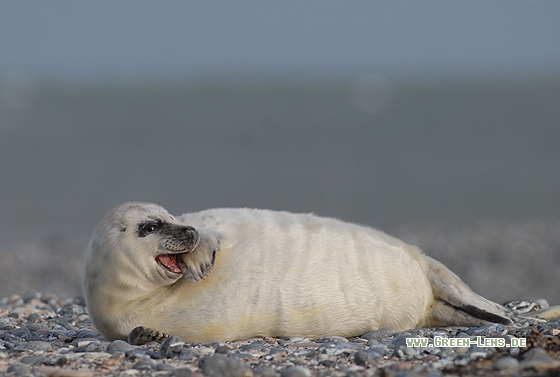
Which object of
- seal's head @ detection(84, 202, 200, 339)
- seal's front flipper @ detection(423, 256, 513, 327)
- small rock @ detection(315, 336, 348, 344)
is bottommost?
small rock @ detection(315, 336, 348, 344)

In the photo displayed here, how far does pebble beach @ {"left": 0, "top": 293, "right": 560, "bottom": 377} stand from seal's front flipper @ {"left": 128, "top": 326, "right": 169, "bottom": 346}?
0.12 feet

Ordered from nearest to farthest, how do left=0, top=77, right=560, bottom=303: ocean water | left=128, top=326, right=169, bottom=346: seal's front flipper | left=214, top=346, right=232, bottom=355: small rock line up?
left=214, top=346, right=232, bottom=355: small rock → left=128, top=326, right=169, bottom=346: seal's front flipper → left=0, top=77, right=560, bottom=303: ocean water

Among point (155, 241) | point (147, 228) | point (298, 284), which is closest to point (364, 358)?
point (298, 284)

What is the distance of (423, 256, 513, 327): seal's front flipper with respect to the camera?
5.27 m

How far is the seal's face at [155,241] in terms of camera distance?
482cm

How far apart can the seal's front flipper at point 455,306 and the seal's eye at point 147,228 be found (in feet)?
5.96

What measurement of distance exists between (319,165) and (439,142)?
5.79 metres

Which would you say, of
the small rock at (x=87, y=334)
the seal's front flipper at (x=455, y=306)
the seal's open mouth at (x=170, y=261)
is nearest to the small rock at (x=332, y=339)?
the seal's front flipper at (x=455, y=306)

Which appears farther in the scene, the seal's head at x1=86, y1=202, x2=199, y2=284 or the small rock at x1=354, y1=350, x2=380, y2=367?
the seal's head at x1=86, y1=202, x2=199, y2=284

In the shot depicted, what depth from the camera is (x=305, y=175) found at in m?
19.3

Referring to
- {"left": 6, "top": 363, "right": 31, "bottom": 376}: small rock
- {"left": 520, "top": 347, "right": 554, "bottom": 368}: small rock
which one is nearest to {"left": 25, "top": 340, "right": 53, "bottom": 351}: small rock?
{"left": 6, "top": 363, "right": 31, "bottom": 376}: small rock

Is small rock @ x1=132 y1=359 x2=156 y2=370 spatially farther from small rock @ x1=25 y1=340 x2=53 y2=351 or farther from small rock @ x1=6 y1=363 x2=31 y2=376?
small rock @ x1=25 y1=340 x2=53 y2=351

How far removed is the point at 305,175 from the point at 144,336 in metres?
14.7

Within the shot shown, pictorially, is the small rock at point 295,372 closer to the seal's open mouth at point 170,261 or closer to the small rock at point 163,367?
the small rock at point 163,367
